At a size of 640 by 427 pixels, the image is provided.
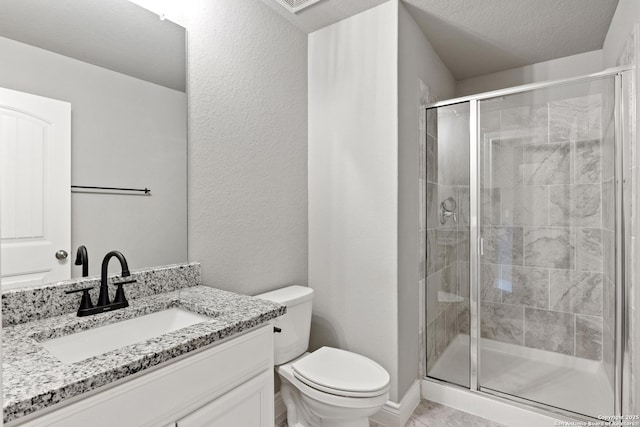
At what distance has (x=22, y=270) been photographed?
1.08 metres

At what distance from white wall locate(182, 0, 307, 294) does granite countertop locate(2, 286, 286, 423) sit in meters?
0.36

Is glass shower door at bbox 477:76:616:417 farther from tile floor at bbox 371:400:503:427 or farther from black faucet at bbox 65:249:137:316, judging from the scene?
black faucet at bbox 65:249:137:316

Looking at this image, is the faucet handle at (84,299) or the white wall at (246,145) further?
the white wall at (246,145)

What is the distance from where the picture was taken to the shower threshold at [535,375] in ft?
6.13

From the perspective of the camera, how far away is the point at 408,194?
2.05 metres

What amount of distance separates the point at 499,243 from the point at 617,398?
0.93m

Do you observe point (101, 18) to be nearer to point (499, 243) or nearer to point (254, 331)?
point (254, 331)

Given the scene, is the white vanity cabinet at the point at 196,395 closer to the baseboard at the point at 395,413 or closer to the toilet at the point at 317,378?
the toilet at the point at 317,378

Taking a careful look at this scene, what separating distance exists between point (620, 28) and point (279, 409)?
282cm

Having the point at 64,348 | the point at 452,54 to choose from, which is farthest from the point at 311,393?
the point at 452,54

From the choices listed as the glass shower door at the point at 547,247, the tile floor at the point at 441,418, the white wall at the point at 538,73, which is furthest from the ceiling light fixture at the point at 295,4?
the tile floor at the point at 441,418

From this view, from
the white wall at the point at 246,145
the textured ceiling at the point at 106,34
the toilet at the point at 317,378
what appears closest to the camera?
the textured ceiling at the point at 106,34

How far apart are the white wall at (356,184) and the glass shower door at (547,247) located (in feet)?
2.18

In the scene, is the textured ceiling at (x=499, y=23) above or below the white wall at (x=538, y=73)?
above
